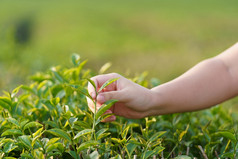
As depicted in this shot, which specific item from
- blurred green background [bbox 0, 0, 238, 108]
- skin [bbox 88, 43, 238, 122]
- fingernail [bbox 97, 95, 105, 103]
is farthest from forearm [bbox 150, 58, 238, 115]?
blurred green background [bbox 0, 0, 238, 108]

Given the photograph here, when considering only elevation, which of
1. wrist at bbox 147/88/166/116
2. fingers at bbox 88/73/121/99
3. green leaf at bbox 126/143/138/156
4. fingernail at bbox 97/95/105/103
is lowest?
green leaf at bbox 126/143/138/156

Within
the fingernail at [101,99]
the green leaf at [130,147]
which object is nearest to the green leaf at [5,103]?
the fingernail at [101,99]

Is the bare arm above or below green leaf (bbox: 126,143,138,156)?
above

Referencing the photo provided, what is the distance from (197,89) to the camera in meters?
1.54

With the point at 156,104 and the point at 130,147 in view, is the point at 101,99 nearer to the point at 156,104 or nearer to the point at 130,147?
the point at 130,147

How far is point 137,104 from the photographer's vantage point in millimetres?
1263

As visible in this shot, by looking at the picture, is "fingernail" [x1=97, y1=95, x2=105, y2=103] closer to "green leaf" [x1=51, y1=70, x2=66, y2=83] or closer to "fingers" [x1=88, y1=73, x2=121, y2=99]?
"fingers" [x1=88, y1=73, x2=121, y2=99]

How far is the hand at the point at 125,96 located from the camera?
1.16 metres

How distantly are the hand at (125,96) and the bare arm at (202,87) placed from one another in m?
0.09

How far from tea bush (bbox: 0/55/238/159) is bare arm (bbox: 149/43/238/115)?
93 millimetres

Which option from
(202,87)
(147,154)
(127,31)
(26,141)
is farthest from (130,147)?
(127,31)

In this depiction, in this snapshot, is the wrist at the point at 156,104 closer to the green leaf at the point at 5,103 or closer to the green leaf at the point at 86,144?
the green leaf at the point at 86,144

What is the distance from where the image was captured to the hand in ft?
3.79

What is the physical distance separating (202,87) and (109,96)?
599 mm
